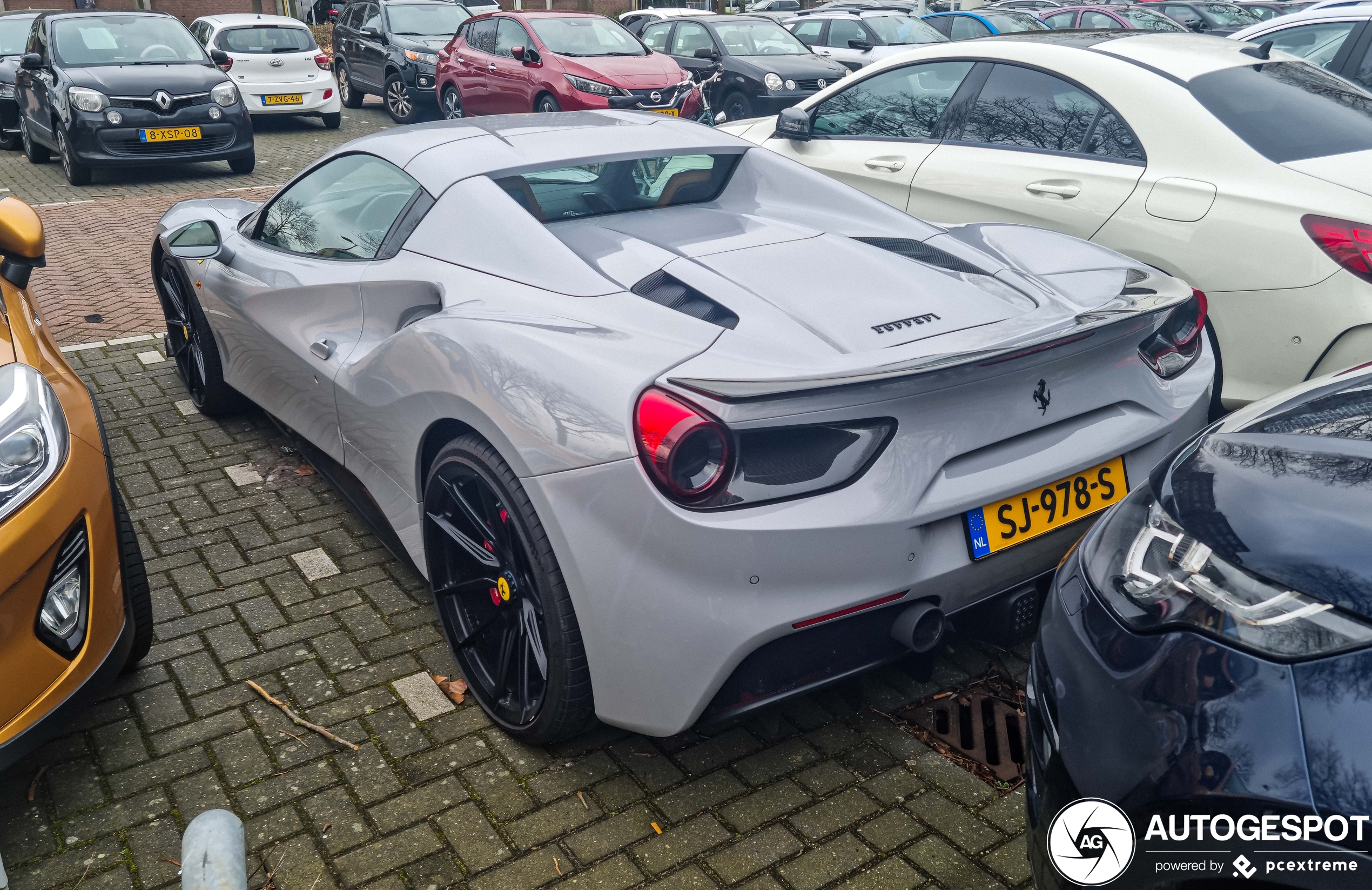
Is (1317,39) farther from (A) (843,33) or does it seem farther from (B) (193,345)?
(A) (843,33)

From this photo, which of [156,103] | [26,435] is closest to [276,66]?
[156,103]

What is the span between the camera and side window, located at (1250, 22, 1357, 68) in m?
6.72

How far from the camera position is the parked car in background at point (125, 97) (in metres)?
9.95

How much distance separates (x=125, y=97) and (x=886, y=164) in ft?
26.3

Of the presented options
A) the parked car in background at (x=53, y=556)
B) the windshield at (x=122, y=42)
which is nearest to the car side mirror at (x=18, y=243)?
the parked car in background at (x=53, y=556)

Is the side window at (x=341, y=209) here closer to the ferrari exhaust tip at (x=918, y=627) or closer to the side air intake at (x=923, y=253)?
the side air intake at (x=923, y=253)

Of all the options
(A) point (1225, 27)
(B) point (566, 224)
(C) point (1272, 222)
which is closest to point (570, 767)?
(B) point (566, 224)

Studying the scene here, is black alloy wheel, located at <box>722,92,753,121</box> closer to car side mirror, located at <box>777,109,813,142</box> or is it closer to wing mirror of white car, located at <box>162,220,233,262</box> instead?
car side mirror, located at <box>777,109,813,142</box>

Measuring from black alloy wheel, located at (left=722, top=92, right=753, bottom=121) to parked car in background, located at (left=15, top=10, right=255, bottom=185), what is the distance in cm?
519

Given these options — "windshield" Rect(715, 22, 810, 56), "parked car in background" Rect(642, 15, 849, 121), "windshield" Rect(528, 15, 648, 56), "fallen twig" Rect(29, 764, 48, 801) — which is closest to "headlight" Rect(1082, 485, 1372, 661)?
"fallen twig" Rect(29, 764, 48, 801)

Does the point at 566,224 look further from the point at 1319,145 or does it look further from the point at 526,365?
the point at 1319,145

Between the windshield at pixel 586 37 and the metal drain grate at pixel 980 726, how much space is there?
1005cm

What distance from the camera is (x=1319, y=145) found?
3.96 m

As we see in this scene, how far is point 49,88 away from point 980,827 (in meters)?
11.2
